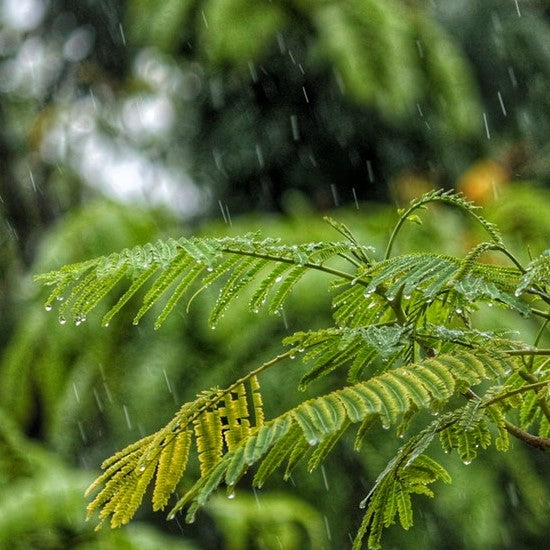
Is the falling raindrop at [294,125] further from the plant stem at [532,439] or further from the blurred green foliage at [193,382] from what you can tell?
the plant stem at [532,439]

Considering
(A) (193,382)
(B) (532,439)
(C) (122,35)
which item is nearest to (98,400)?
(A) (193,382)

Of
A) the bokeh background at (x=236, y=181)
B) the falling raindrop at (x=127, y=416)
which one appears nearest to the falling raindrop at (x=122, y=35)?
the bokeh background at (x=236, y=181)

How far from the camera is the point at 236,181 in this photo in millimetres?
4164

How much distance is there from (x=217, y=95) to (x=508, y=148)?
1.22 metres

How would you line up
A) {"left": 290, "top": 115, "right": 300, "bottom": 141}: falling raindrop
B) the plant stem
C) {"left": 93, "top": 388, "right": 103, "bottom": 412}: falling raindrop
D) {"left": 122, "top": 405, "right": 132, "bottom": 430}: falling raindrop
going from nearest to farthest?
the plant stem, {"left": 122, "top": 405, "right": 132, "bottom": 430}: falling raindrop, {"left": 93, "top": 388, "right": 103, "bottom": 412}: falling raindrop, {"left": 290, "top": 115, "right": 300, "bottom": 141}: falling raindrop

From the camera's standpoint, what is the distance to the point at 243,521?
8.99 ft

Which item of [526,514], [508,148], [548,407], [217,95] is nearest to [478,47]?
[508,148]

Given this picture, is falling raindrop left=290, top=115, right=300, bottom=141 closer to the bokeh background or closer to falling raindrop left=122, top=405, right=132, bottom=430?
the bokeh background

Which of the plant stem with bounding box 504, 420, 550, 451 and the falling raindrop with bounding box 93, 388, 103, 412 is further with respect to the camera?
the falling raindrop with bounding box 93, 388, 103, 412

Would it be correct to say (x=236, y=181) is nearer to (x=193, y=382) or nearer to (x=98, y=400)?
(x=98, y=400)

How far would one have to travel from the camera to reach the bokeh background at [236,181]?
264cm

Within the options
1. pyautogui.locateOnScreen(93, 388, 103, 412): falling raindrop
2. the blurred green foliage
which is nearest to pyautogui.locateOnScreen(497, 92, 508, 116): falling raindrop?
the blurred green foliage

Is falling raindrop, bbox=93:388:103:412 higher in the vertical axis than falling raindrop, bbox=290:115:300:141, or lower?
lower

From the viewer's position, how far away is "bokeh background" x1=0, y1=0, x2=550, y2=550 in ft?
8.67
